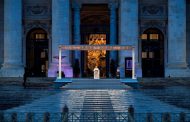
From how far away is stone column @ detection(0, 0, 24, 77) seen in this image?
62469 millimetres

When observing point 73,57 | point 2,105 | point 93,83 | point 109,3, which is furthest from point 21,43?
point 2,105

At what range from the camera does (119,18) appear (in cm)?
6462

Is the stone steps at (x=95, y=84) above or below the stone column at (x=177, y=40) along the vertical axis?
below

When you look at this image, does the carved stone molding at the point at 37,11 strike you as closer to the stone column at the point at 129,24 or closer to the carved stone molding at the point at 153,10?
the stone column at the point at 129,24

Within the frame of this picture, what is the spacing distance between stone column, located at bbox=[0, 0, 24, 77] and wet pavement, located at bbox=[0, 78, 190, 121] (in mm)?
12147

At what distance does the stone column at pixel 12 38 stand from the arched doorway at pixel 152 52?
43.2ft

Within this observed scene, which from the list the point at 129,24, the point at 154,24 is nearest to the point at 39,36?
the point at 129,24

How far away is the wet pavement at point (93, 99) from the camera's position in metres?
36.8

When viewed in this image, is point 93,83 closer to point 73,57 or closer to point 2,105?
point 2,105

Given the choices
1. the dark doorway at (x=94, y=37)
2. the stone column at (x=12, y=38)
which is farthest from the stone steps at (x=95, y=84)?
the dark doorway at (x=94, y=37)

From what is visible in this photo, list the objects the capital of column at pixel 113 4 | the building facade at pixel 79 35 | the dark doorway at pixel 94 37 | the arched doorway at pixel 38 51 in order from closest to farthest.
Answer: the building facade at pixel 79 35, the capital of column at pixel 113 4, the arched doorway at pixel 38 51, the dark doorway at pixel 94 37

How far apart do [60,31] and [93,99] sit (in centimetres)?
2219

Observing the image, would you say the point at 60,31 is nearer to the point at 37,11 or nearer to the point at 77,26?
the point at 77,26

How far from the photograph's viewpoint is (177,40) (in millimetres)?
62219
